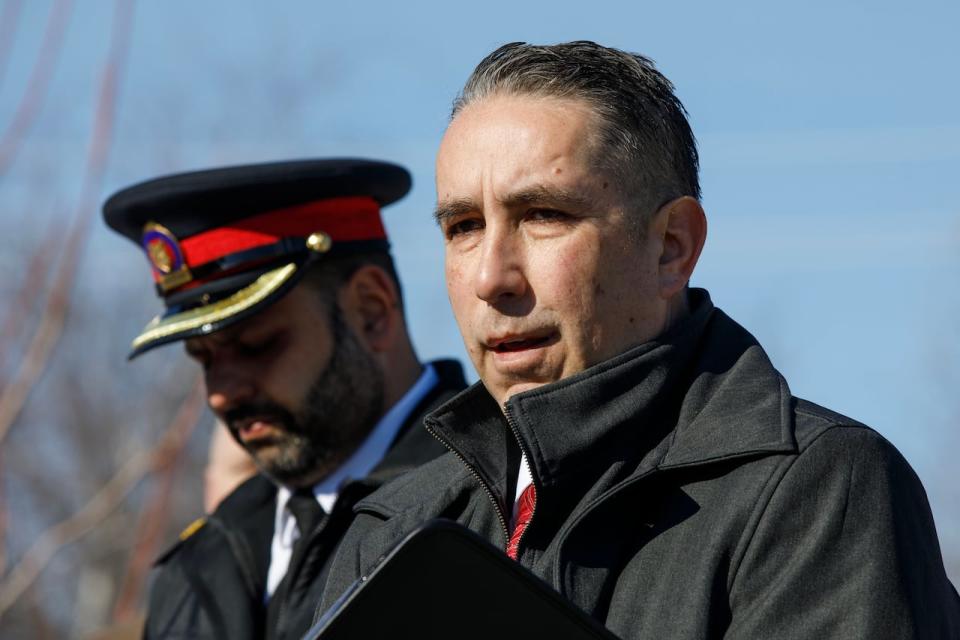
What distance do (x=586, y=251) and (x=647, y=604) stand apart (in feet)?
1.83

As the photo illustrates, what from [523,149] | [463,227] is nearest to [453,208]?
[463,227]

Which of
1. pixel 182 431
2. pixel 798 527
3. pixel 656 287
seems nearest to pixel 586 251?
pixel 656 287

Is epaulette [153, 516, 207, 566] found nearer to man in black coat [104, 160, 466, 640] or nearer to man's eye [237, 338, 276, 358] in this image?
man in black coat [104, 160, 466, 640]

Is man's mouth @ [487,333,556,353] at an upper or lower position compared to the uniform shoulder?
upper

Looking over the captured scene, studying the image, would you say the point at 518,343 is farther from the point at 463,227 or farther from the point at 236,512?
the point at 236,512

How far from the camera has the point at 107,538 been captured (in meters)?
19.0

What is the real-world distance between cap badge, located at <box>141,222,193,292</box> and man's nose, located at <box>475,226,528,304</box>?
2354 millimetres

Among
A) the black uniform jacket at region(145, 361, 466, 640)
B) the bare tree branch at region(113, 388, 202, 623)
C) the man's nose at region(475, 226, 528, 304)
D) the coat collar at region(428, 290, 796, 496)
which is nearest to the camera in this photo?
the coat collar at region(428, 290, 796, 496)

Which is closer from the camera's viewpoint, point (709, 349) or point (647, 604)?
point (647, 604)

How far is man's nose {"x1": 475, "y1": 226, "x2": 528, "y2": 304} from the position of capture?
2711 mm

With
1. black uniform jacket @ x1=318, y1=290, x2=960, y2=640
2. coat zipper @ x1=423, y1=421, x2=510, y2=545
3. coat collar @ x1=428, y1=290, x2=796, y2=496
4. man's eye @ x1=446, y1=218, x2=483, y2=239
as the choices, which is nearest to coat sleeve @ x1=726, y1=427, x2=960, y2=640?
black uniform jacket @ x1=318, y1=290, x2=960, y2=640

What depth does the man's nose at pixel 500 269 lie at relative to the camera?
2.71 meters

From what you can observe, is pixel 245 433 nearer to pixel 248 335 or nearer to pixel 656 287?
pixel 248 335

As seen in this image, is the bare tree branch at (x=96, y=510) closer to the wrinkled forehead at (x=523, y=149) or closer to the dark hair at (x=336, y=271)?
the dark hair at (x=336, y=271)
